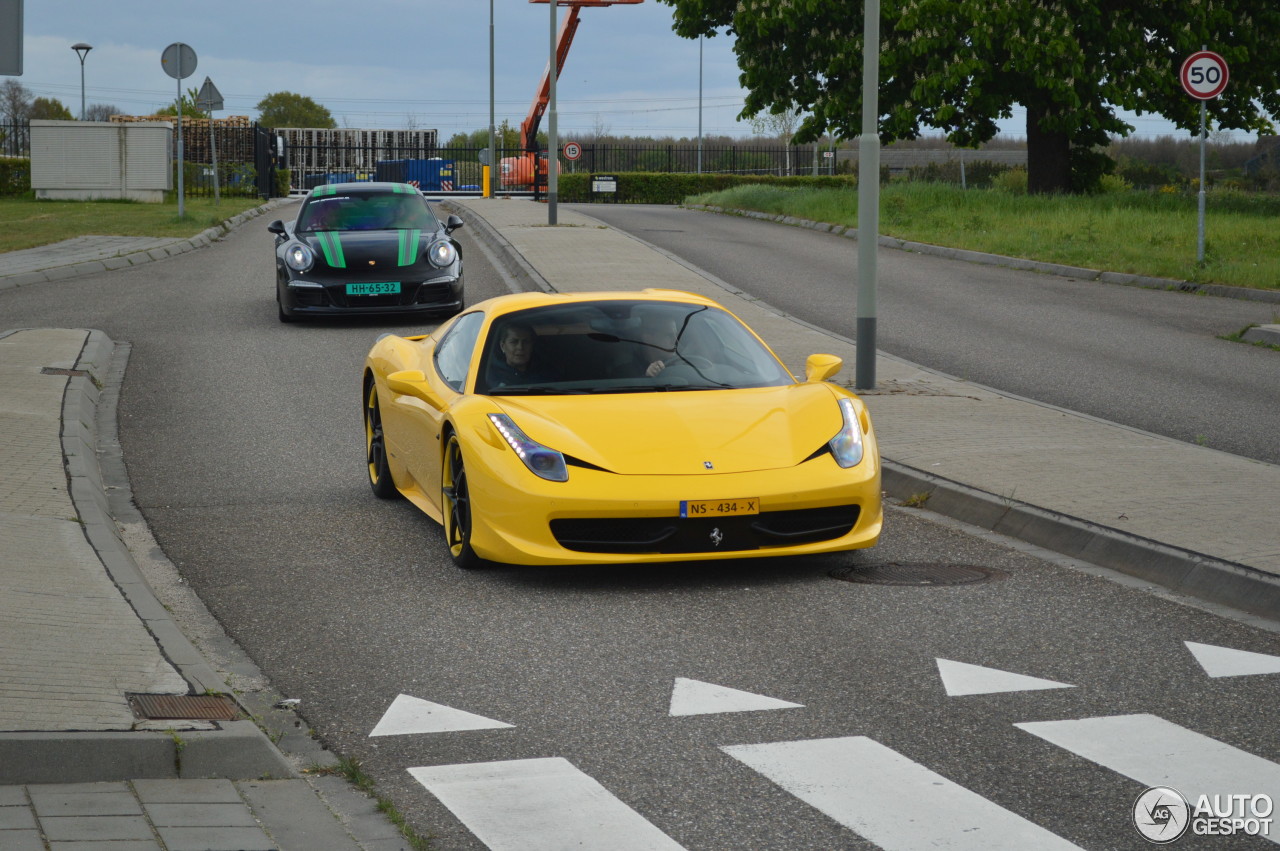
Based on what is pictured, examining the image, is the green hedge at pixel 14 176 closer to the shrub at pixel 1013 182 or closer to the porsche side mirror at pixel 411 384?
the shrub at pixel 1013 182

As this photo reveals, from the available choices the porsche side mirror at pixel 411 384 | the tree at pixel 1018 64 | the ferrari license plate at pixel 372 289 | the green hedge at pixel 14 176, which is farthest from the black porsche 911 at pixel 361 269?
the green hedge at pixel 14 176

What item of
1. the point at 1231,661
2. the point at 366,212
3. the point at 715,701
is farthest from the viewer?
the point at 366,212

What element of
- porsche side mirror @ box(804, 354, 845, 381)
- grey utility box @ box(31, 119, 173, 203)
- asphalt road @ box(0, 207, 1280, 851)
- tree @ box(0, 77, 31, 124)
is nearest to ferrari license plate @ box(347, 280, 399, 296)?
asphalt road @ box(0, 207, 1280, 851)

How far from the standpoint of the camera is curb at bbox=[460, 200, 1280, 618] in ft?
21.2

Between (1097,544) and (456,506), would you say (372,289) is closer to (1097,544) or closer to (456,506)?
(456,506)

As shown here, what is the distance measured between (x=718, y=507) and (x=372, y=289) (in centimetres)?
1109

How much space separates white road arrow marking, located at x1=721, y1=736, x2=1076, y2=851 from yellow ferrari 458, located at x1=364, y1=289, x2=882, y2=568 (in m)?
2.04

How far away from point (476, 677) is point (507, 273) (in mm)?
17639

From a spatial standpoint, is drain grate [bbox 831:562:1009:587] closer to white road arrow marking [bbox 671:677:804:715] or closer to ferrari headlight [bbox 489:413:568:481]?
ferrari headlight [bbox 489:413:568:481]

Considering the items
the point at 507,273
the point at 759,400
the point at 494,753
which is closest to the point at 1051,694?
the point at 494,753

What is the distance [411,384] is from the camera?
8.00 meters

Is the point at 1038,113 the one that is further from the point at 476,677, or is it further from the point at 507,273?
the point at 476,677

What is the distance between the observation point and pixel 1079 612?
6371 mm

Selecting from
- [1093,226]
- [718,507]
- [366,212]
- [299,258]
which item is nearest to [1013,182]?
[1093,226]
